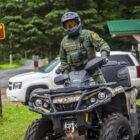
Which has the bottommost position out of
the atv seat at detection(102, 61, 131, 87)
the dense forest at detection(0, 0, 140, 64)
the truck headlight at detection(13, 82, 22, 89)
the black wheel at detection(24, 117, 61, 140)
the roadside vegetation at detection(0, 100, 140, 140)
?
the roadside vegetation at detection(0, 100, 140, 140)

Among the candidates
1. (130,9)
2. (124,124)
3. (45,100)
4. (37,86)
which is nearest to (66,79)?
(45,100)

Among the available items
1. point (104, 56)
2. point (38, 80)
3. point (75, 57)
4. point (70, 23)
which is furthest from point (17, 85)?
point (104, 56)

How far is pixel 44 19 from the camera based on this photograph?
21969 millimetres

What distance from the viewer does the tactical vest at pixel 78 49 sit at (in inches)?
199

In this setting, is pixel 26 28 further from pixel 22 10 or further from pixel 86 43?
pixel 86 43

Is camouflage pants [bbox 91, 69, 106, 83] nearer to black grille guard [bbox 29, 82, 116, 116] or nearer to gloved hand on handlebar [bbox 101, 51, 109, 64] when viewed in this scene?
gloved hand on handlebar [bbox 101, 51, 109, 64]

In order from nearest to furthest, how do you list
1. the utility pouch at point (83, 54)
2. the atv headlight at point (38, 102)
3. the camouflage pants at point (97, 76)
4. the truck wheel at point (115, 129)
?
the truck wheel at point (115, 129), the atv headlight at point (38, 102), the camouflage pants at point (97, 76), the utility pouch at point (83, 54)

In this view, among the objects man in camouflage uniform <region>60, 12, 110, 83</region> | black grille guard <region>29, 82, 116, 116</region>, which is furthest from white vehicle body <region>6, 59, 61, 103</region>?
black grille guard <region>29, 82, 116, 116</region>

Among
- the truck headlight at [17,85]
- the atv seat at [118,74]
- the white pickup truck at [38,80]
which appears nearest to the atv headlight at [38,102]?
the atv seat at [118,74]

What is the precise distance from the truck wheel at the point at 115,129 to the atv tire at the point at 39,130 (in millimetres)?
806

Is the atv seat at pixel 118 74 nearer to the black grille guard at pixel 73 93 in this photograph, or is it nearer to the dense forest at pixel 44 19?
the black grille guard at pixel 73 93

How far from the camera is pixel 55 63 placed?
12.7 m

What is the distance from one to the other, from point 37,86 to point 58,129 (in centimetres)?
825

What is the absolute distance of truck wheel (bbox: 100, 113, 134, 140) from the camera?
13.5 ft
